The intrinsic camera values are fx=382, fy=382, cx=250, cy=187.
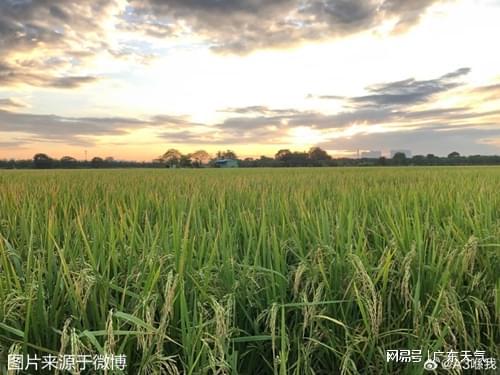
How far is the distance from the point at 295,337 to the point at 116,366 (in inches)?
25.0

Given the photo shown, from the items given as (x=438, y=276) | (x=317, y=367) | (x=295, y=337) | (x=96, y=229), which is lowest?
(x=317, y=367)

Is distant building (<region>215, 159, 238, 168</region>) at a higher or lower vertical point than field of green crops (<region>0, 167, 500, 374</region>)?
higher

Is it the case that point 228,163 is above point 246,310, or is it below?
above

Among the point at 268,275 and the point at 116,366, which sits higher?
the point at 268,275

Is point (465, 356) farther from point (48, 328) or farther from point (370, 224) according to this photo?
point (48, 328)

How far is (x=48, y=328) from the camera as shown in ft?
4.49

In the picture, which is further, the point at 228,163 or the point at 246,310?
the point at 228,163

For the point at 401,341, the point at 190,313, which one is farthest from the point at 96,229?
the point at 401,341

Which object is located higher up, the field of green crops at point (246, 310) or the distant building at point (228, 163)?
the distant building at point (228, 163)

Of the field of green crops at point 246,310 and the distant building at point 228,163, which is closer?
the field of green crops at point 246,310

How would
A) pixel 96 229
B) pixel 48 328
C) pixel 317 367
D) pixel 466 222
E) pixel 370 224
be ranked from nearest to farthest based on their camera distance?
pixel 48 328 → pixel 317 367 → pixel 96 229 → pixel 466 222 → pixel 370 224

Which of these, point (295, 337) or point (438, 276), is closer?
point (295, 337)

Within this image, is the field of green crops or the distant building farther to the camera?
the distant building

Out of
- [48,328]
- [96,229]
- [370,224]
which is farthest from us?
[370,224]
